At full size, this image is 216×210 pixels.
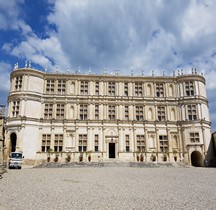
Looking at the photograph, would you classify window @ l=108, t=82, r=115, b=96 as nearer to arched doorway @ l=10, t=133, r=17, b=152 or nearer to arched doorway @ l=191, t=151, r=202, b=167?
arched doorway @ l=10, t=133, r=17, b=152

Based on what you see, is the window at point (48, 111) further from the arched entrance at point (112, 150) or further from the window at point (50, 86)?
Result: the arched entrance at point (112, 150)

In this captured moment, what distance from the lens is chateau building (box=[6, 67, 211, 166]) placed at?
32.9 meters

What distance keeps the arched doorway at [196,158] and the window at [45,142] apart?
2270 centimetres

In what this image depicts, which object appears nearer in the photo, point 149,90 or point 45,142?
point 45,142

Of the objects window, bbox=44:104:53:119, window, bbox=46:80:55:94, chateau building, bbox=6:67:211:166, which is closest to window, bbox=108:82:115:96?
chateau building, bbox=6:67:211:166

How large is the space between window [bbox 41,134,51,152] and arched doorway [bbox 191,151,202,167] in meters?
22.7

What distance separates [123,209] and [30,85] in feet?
99.6

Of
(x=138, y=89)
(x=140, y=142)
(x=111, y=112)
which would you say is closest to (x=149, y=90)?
(x=138, y=89)

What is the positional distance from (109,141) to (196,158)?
14.2m

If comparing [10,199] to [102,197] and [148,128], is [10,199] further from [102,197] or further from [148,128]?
[148,128]

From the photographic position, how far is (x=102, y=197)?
883 cm

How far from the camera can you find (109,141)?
3375cm

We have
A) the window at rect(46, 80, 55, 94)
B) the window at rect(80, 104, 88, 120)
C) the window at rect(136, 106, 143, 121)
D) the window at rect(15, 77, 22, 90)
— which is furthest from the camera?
the window at rect(136, 106, 143, 121)

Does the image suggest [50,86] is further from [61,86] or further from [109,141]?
[109,141]
